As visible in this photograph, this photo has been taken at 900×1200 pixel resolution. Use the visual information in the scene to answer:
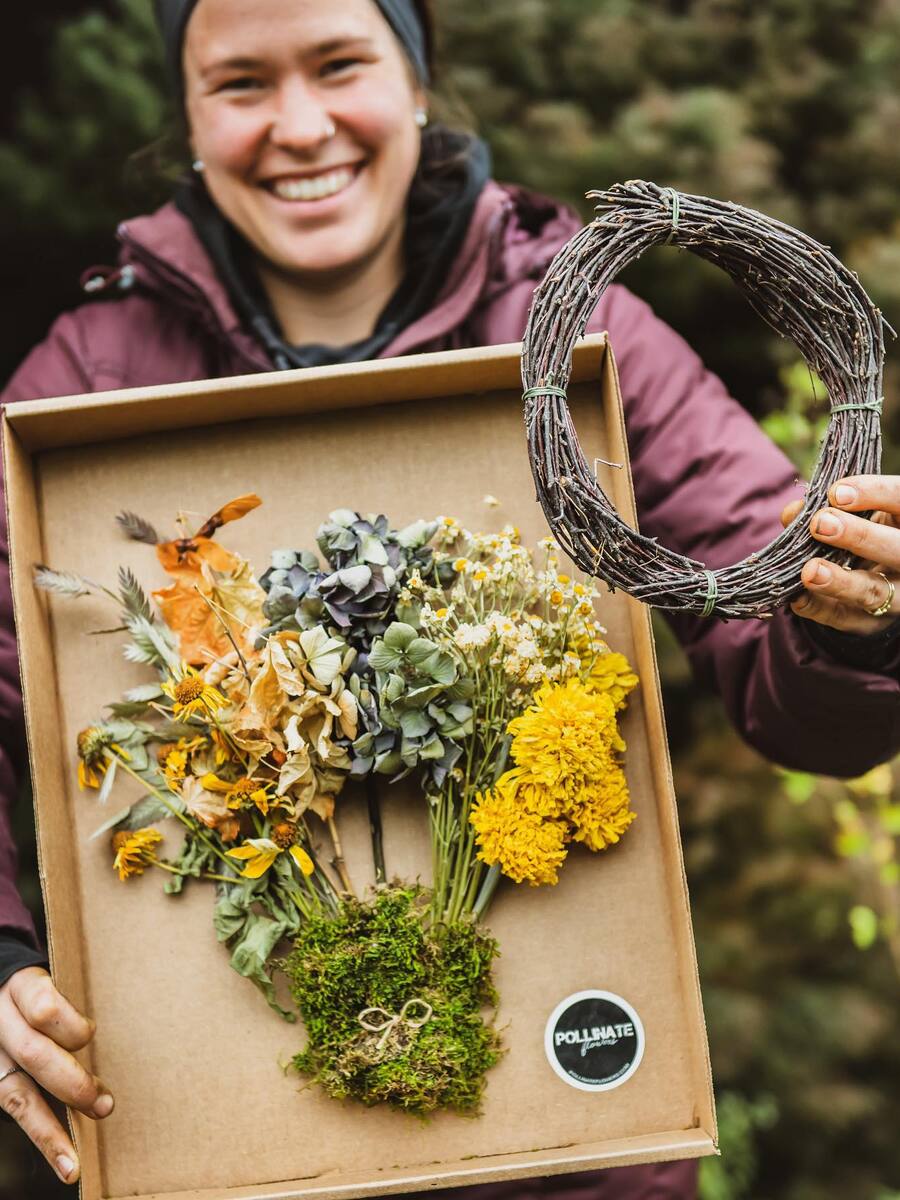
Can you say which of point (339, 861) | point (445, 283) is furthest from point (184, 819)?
point (445, 283)

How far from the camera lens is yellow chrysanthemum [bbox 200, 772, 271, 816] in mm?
1390

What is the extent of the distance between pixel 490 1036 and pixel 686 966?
258 mm

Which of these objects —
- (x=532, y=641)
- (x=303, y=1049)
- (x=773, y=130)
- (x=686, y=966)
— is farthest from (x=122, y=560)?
(x=773, y=130)

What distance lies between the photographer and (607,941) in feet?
4.77

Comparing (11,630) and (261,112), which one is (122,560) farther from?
(261,112)

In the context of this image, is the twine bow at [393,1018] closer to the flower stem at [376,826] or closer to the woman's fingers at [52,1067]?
the flower stem at [376,826]

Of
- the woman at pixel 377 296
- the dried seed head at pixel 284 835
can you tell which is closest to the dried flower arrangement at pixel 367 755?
the dried seed head at pixel 284 835

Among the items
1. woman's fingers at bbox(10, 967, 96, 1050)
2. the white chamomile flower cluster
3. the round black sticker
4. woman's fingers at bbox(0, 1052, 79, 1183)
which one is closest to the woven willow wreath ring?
the white chamomile flower cluster

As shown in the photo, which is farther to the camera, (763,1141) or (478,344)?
(763,1141)

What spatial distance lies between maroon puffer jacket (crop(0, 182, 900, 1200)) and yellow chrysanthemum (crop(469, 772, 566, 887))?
406 millimetres

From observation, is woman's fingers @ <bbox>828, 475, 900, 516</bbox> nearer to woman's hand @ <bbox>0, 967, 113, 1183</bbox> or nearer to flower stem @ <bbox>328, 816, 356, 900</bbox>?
flower stem @ <bbox>328, 816, 356, 900</bbox>

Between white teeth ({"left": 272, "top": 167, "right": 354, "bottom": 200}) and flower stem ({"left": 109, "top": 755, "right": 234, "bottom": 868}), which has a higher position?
white teeth ({"left": 272, "top": 167, "right": 354, "bottom": 200})

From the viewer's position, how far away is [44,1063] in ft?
4.42

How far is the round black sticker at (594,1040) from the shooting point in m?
1.41
